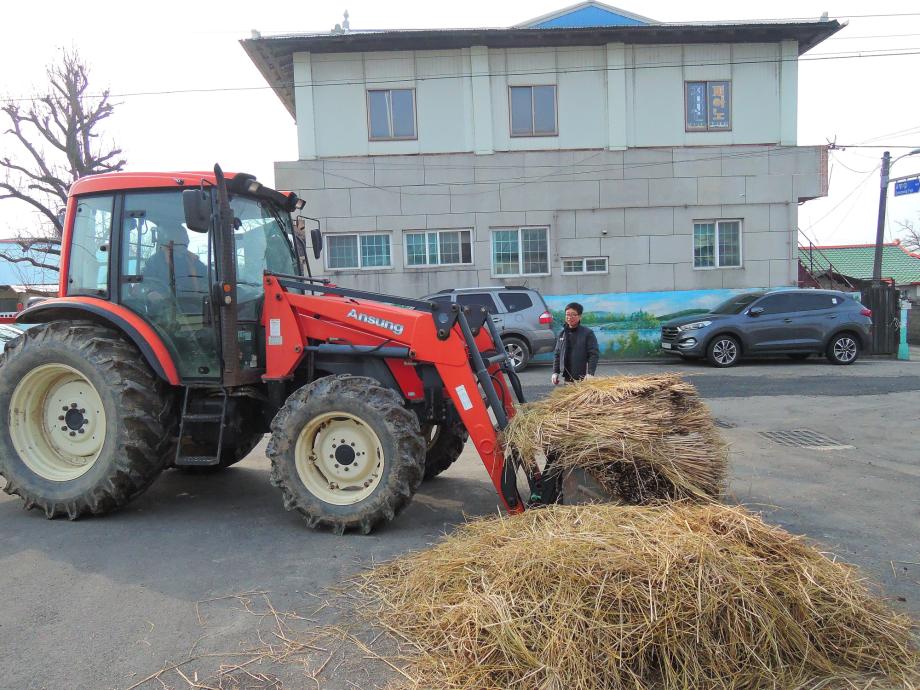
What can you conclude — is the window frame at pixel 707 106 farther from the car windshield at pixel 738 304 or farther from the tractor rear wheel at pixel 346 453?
the tractor rear wheel at pixel 346 453

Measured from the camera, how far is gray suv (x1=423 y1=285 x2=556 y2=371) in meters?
13.3

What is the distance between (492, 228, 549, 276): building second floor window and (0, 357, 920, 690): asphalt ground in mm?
10487

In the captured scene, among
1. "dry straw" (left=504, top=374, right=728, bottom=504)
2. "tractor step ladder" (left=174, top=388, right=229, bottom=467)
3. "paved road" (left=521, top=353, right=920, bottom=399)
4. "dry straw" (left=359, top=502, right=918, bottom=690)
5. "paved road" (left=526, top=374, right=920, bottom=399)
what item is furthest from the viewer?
"paved road" (left=521, top=353, right=920, bottom=399)

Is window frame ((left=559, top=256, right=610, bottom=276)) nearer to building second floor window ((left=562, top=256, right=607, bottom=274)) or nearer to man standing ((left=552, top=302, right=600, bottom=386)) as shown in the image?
building second floor window ((left=562, top=256, right=607, bottom=274))

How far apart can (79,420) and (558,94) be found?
15.3 metres

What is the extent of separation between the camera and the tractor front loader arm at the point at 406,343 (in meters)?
4.31

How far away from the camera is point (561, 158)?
55.2 feet

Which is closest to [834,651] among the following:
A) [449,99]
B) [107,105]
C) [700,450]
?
[700,450]

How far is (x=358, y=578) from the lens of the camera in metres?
3.70

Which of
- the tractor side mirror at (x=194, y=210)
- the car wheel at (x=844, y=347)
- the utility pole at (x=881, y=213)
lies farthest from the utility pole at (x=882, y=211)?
the tractor side mirror at (x=194, y=210)

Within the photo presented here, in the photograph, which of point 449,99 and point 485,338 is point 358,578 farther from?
point 449,99

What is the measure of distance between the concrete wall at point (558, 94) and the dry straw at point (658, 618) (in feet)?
49.8

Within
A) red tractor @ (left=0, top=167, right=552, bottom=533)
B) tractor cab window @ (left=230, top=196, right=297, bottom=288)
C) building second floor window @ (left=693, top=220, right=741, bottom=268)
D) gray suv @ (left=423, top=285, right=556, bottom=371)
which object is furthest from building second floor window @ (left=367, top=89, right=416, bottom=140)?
red tractor @ (left=0, top=167, right=552, bottom=533)

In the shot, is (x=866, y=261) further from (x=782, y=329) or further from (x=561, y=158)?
(x=561, y=158)
